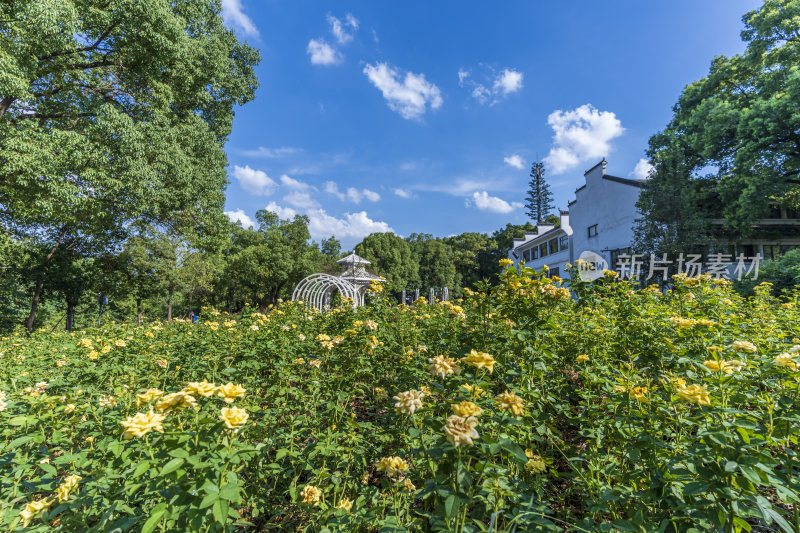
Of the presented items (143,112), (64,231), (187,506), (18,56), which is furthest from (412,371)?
(64,231)

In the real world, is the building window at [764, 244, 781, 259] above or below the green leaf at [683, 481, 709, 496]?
above

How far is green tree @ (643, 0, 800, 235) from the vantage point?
11.7m

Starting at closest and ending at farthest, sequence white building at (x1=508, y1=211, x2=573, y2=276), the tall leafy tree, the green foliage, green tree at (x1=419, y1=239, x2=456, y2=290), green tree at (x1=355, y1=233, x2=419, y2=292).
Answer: the tall leafy tree, the green foliage, white building at (x1=508, y1=211, x2=573, y2=276), green tree at (x1=355, y1=233, x2=419, y2=292), green tree at (x1=419, y1=239, x2=456, y2=290)

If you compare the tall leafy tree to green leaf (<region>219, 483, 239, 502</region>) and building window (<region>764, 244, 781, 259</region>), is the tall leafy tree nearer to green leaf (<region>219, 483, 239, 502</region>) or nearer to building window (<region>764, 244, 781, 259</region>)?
green leaf (<region>219, 483, 239, 502</region>)

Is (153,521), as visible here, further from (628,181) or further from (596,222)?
(596,222)

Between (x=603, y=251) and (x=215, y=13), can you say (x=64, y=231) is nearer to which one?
(x=215, y=13)

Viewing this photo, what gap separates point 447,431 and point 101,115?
458 inches

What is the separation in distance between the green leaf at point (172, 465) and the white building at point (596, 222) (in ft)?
56.2

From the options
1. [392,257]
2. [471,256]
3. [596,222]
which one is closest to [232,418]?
[596,222]

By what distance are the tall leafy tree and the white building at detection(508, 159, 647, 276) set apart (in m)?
16.5

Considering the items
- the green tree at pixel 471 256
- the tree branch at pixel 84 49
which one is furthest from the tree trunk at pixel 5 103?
the green tree at pixel 471 256

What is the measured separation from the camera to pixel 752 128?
1188 centimetres

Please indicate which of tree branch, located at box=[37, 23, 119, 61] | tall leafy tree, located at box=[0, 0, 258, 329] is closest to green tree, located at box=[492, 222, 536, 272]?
tall leafy tree, located at box=[0, 0, 258, 329]

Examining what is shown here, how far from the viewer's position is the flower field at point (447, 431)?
127cm
